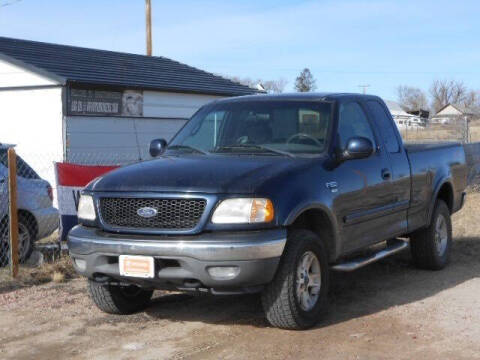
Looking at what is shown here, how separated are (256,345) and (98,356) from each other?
114cm

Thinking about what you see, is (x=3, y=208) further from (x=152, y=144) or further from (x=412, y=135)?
(x=412, y=135)

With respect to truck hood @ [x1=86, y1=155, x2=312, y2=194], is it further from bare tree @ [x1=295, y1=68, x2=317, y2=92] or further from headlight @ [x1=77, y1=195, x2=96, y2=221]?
bare tree @ [x1=295, y1=68, x2=317, y2=92]

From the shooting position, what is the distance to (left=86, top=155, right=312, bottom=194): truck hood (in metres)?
5.23

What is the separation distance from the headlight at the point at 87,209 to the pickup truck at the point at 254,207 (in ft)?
0.05

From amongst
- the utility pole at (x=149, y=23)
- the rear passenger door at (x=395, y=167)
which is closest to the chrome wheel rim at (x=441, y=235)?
the rear passenger door at (x=395, y=167)

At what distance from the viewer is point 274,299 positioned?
17.5ft

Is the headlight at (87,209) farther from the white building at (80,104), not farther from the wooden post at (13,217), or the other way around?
the white building at (80,104)

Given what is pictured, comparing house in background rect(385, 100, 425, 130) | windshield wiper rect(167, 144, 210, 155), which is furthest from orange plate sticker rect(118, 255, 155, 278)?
house in background rect(385, 100, 425, 130)

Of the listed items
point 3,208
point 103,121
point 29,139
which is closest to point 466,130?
point 103,121

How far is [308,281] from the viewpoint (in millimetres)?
5613

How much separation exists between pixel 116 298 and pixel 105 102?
1024 centimetres

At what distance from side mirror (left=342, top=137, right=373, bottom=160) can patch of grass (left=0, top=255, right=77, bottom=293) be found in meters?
3.47

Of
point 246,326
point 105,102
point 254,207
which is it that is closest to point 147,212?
point 254,207

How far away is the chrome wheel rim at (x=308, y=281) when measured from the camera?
5473mm
